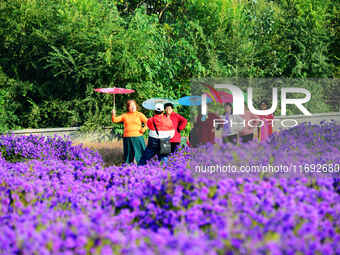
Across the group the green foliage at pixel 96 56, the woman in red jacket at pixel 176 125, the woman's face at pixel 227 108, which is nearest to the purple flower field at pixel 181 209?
the woman's face at pixel 227 108

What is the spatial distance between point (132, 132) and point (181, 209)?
479 cm

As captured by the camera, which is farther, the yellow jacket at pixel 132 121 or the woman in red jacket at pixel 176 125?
the yellow jacket at pixel 132 121

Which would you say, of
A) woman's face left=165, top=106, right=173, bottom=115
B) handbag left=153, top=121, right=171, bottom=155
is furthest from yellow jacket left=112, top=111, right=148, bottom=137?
handbag left=153, top=121, right=171, bottom=155

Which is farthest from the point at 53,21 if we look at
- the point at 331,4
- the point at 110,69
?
the point at 331,4

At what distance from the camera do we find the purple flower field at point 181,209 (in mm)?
2172

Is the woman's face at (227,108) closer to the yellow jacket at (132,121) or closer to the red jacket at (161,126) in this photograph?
the red jacket at (161,126)

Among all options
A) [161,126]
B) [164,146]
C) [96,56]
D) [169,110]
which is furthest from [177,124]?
[96,56]

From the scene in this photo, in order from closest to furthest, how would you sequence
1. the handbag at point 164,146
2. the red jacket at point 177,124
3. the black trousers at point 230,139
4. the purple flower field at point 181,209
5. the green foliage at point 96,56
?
the purple flower field at point 181,209 < the black trousers at point 230,139 < the handbag at point 164,146 < the red jacket at point 177,124 < the green foliage at point 96,56

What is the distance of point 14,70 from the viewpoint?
11.1 meters

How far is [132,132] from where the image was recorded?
761 cm

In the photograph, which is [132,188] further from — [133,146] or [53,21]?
[53,21]

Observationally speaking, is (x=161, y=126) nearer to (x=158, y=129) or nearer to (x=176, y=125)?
(x=158, y=129)

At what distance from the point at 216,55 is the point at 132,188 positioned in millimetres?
9896

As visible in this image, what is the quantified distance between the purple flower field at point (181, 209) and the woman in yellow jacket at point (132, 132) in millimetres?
2676
